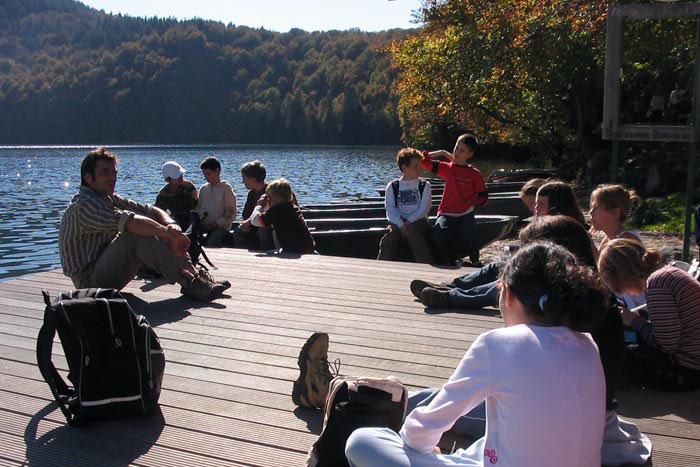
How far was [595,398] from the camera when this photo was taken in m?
1.84

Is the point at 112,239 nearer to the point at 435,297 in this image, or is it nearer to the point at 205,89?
the point at 435,297

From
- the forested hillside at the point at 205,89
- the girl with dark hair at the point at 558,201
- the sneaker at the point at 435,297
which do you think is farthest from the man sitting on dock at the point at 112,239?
the forested hillside at the point at 205,89

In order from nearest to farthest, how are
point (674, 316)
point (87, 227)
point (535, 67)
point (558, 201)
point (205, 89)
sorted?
point (674, 316) < point (558, 201) < point (87, 227) < point (535, 67) < point (205, 89)

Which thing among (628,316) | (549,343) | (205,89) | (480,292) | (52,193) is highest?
(205,89)

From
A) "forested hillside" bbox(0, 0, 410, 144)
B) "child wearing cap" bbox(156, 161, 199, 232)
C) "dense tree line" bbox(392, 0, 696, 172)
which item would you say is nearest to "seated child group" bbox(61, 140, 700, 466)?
"child wearing cap" bbox(156, 161, 199, 232)

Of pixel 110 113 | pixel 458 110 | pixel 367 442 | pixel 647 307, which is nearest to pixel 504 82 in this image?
pixel 458 110

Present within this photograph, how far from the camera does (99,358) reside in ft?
9.82

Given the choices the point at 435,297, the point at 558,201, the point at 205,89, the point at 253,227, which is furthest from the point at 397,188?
the point at 205,89

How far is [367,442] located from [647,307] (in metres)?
1.74

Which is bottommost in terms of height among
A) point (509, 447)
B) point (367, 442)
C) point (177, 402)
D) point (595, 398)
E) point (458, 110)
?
point (177, 402)

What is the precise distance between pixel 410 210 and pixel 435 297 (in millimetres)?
2510

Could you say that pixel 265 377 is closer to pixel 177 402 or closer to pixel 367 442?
pixel 177 402

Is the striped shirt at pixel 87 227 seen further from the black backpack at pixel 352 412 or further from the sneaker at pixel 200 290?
the black backpack at pixel 352 412

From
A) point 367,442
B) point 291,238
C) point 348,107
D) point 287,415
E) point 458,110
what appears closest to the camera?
point 367,442
